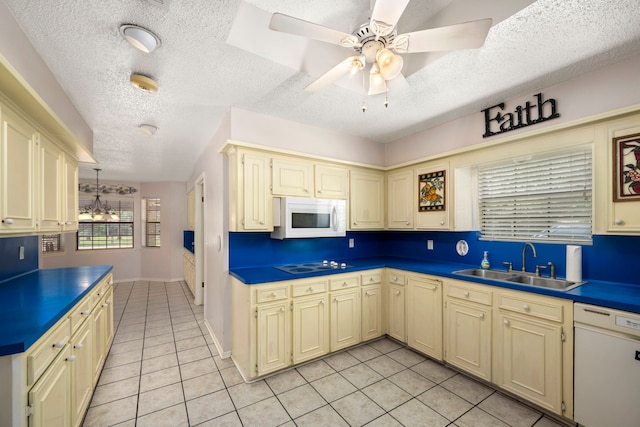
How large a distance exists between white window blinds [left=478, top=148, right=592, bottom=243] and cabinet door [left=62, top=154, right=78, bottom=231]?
13.4 ft

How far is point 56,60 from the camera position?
6.04 feet

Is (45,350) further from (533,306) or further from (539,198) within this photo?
(539,198)

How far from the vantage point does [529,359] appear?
200cm

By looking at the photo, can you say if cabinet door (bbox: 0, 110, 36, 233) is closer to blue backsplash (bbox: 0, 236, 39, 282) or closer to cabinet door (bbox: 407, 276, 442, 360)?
blue backsplash (bbox: 0, 236, 39, 282)

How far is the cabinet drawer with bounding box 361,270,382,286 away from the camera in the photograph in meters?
2.98

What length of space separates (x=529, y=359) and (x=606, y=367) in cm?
42

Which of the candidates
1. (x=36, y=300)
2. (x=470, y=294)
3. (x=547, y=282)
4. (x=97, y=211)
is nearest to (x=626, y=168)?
(x=547, y=282)

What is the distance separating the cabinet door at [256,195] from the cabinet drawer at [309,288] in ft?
2.16

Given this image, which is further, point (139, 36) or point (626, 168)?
point (626, 168)

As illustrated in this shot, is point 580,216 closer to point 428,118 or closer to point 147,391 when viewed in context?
point 428,118

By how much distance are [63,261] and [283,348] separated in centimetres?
647

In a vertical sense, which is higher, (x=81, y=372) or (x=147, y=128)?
(x=147, y=128)

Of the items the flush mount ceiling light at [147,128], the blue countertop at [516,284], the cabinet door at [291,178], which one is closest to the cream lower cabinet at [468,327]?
the blue countertop at [516,284]

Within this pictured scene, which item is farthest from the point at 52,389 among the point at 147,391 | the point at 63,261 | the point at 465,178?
the point at 63,261
